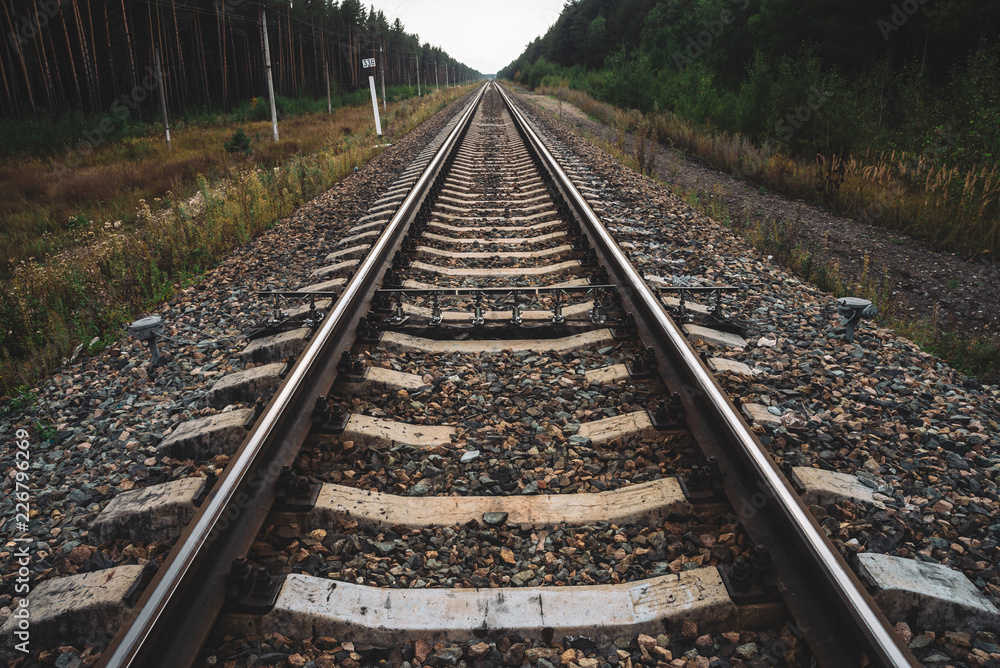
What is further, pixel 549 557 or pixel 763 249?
pixel 763 249

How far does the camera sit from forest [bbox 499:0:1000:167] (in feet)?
29.1

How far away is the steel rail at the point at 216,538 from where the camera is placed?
1385mm

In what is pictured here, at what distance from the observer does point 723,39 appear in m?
21.1

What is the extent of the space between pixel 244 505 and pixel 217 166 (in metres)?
13.9

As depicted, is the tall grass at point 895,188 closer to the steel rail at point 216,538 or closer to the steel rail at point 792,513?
the steel rail at point 792,513

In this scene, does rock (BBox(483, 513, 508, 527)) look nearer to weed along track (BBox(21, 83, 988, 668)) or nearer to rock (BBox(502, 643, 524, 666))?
weed along track (BBox(21, 83, 988, 668))

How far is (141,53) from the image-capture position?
3209 cm

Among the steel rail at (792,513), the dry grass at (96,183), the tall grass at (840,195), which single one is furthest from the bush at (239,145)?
the steel rail at (792,513)

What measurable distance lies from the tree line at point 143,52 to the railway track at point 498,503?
17.3 meters

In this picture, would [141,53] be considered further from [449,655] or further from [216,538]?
[449,655]

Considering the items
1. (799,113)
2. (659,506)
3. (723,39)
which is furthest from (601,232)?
(723,39)

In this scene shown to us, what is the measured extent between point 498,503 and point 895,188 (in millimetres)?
8233

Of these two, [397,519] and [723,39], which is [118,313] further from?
[723,39]

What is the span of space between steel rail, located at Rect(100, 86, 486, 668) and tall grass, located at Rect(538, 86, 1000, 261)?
7.14 m
